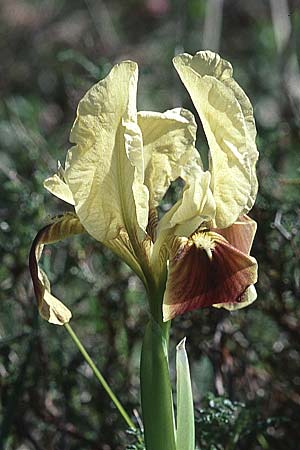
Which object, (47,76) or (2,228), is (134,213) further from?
(47,76)

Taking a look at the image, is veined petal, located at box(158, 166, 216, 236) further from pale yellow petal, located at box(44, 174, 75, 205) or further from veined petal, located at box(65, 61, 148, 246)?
pale yellow petal, located at box(44, 174, 75, 205)

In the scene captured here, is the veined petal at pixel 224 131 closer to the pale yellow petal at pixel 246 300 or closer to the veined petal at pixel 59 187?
the pale yellow petal at pixel 246 300

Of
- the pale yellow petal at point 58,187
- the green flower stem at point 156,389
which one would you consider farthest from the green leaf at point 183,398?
the pale yellow petal at point 58,187

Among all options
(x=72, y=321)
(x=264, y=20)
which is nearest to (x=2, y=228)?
(x=72, y=321)

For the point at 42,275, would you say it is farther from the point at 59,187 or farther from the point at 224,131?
the point at 224,131

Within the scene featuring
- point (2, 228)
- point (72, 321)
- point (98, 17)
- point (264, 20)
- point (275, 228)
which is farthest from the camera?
point (264, 20)

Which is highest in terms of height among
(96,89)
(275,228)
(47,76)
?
(96,89)

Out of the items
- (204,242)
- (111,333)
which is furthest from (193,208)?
(111,333)
